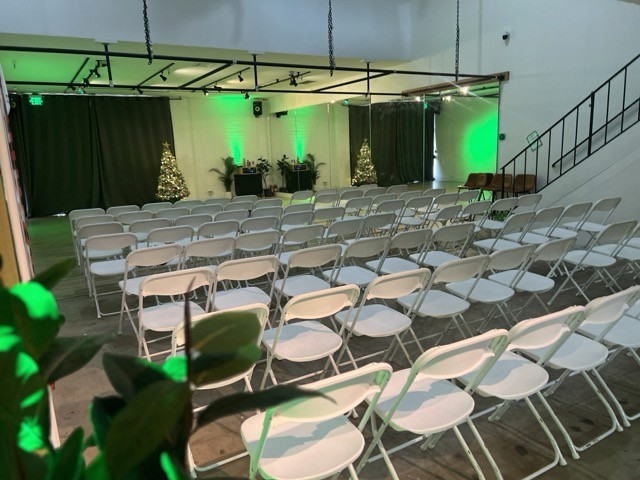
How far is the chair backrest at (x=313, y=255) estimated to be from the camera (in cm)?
382

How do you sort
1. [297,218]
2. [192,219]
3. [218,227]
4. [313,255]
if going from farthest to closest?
[297,218] → [192,219] → [218,227] → [313,255]

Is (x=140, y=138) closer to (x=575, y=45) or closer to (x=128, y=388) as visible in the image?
(x=575, y=45)

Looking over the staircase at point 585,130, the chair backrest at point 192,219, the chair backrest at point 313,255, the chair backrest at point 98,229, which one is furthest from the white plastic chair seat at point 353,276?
the staircase at point 585,130

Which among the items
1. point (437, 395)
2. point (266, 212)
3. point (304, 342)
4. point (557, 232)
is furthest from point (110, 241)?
point (557, 232)

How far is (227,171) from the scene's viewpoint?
1568 cm

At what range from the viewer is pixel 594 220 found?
756cm

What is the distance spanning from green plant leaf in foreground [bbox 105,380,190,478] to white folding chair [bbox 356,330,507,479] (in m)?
1.53

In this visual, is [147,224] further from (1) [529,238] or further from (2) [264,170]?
(2) [264,170]

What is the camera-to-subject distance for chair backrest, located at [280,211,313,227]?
6125 mm

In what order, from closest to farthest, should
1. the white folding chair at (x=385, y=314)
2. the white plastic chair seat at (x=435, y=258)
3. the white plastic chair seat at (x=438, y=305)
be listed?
the white folding chair at (x=385, y=314) < the white plastic chair seat at (x=438, y=305) < the white plastic chair seat at (x=435, y=258)

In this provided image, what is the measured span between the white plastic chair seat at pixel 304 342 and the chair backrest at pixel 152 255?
1547mm

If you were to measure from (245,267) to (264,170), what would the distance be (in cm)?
1278

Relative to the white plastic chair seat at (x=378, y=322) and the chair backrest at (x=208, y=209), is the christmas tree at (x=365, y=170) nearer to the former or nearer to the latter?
the chair backrest at (x=208, y=209)

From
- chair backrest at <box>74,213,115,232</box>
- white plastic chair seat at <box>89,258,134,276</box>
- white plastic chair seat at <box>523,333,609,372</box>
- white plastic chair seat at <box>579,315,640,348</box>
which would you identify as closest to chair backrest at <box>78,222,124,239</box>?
chair backrest at <box>74,213,115,232</box>
